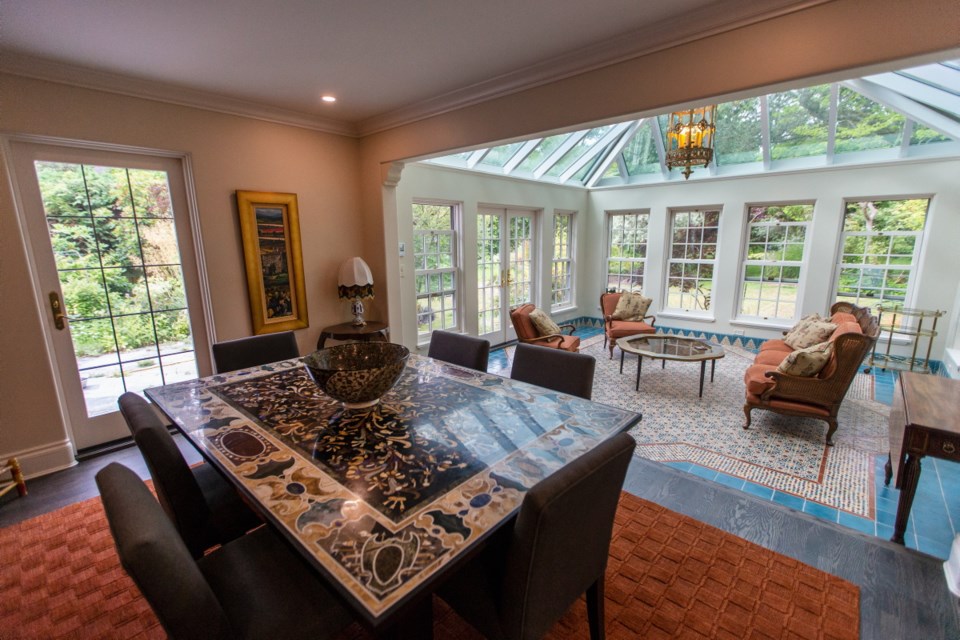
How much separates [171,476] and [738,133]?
20.5 feet

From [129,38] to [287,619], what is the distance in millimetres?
2752

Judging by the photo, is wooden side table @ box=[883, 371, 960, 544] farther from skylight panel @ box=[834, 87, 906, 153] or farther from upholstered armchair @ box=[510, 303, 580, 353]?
skylight panel @ box=[834, 87, 906, 153]

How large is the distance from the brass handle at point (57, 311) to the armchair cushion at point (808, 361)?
5022 mm

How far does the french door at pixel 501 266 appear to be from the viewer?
18.0 feet

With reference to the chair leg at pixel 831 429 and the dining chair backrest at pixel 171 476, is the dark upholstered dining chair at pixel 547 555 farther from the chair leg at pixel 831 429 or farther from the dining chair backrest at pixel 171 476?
the chair leg at pixel 831 429

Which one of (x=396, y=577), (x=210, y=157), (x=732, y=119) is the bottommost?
(x=396, y=577)

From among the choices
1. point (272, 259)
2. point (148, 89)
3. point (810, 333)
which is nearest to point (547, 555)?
point (272, 259)

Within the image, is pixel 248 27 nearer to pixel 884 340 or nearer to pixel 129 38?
pixel 129 38

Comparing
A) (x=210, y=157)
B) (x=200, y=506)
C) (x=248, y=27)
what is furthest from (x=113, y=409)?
(x=248, y=27)

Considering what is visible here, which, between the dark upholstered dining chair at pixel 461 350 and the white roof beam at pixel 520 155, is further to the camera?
Answer: the white roof beam at pixel 520 155

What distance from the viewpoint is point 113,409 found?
2916mm

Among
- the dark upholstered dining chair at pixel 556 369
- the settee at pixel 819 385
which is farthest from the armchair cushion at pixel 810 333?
the dark upholstered dining chair at pixel 556 369

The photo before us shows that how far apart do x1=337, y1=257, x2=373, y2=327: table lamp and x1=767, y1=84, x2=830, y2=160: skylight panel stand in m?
4.37

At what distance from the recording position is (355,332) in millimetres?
3635
